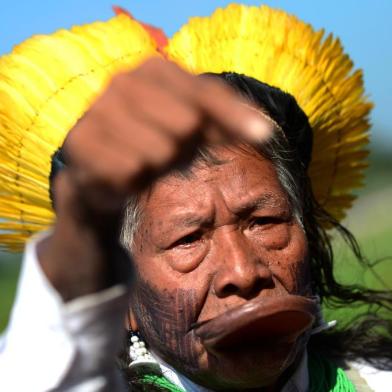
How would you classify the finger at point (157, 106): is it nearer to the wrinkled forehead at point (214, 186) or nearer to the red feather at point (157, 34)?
the wrinkled forehead at point (214, 186)

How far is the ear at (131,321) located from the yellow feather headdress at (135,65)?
367 millimetres

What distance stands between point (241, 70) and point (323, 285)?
71 centimetres

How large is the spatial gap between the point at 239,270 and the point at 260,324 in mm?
133

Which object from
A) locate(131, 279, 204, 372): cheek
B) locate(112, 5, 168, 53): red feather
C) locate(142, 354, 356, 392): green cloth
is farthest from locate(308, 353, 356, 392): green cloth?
locate(112, 5, 168, 53): red feather

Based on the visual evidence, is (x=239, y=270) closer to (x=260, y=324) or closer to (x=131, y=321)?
(x=260, y=324)

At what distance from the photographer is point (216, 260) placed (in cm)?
194

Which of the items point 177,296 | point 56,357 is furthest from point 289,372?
point 56,357

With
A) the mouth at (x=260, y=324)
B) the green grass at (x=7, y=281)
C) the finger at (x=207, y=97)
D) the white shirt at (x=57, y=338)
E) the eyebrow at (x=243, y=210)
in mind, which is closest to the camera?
the finger at (x=207, y=97)

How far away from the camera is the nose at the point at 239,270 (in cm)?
186

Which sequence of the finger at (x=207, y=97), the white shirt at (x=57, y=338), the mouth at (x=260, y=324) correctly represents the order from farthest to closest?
the mouth at (x=260, y=324), the white shirt at (x=57, y=338), the finger at (x=207, y=97)

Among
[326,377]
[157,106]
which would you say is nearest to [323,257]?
[326,377]

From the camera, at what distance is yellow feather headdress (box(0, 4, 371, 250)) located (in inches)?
89.8

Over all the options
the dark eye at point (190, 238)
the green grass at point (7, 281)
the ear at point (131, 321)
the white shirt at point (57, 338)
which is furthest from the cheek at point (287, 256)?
the green grass at point (7, 281)

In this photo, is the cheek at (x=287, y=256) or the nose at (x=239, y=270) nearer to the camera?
the nose at (x=239, y=270)
